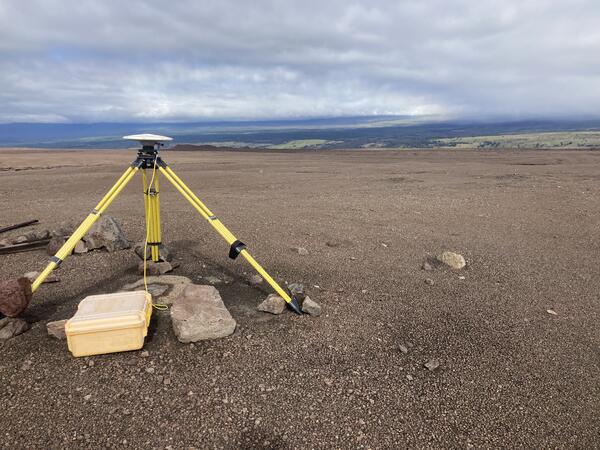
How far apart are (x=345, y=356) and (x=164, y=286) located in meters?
2.94

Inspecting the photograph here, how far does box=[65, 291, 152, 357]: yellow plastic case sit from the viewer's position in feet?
13.3

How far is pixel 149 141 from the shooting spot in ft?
16.0

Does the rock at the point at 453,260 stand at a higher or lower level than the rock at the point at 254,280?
lower

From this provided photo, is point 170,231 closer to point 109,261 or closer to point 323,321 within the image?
point 109,261

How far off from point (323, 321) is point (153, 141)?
124 inches

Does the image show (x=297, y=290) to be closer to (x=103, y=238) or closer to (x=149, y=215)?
(x=149, y=215)

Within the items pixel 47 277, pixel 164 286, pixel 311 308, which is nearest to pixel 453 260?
pixel 311 308

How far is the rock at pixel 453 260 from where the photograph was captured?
23.9 feet

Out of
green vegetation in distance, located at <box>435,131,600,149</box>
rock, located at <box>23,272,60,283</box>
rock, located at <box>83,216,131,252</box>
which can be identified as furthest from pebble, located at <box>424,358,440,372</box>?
green vegetation in distance, located at <box>435,131,600,149</box>

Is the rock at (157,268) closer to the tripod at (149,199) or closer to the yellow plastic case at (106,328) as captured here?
the tripod at (149,199)

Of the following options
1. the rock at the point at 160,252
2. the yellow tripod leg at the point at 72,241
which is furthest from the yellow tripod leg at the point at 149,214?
the yellow tripod leg at the point at 72,241

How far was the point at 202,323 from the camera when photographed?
4.58 meters

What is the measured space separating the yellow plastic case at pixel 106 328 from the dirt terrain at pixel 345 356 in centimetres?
14

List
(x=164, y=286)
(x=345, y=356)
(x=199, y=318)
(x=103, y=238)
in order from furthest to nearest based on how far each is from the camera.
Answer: (x=103, y=238), (x=164, y=286), (x=199, y=318), (x=345, y=356)
